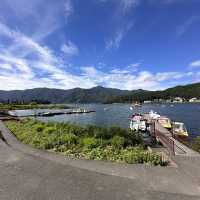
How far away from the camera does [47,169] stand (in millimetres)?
7258

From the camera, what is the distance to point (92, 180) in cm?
627

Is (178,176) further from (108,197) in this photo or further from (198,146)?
(198,146)

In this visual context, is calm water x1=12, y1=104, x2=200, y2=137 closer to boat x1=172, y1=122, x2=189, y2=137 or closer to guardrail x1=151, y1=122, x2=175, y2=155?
boat x1=172, y1=122, x2=189, y2=137

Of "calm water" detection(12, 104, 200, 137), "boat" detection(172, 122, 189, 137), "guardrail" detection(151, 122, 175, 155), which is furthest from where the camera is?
"calm water" detection(12, 104, 200, 137)

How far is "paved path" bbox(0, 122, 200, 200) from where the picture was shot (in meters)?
5.31

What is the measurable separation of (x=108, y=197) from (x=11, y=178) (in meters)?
3.27

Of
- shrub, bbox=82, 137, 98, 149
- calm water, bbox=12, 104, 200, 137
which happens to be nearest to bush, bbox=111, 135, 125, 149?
shrub, bbox=82, 137, 98, 149

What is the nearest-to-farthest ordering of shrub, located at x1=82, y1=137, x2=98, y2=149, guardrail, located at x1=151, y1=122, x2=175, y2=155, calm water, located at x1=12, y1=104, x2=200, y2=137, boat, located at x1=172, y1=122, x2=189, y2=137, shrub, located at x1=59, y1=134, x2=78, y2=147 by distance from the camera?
1. shrub, located at x1=82, y1=137, x2=98, y2=149
2. shrub, located at x1=59, y1=134, x2=78, y2=147
3. guardrail, located at x1=151, y1=122, x2=175, y2=155
4. boat, located at x1=172, y1=122, x2=189, y2=137
5. calm water, located at x1=12, y1=104, x2=200, y2=137

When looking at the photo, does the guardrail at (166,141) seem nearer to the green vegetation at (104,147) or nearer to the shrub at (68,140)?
the green vegetation at (104,147)

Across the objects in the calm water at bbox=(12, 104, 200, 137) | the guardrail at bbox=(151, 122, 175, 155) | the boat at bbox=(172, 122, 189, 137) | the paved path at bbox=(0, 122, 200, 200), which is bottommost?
the calm water at bbox=(12, 104, 200, 137)

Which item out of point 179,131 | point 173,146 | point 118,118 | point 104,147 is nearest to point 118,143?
point 104,147

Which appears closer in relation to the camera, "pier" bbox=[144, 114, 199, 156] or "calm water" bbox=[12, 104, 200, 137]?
"pier" bbox=[144, 114, 199, 156]

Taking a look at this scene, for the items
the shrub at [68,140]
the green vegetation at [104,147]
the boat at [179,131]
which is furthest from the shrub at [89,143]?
the boat at [179,131]

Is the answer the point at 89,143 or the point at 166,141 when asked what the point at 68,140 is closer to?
the point at 89,143
